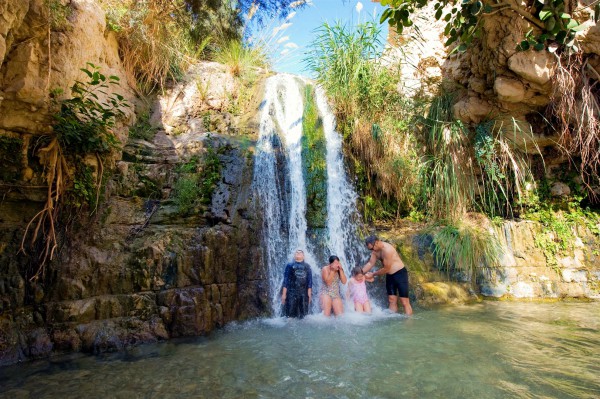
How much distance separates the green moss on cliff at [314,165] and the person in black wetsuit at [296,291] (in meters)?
1.30

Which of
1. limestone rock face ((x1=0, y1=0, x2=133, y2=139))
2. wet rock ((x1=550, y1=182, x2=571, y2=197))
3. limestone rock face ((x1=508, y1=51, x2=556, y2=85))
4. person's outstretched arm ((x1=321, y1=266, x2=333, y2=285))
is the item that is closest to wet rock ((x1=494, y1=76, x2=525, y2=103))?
limestone rock face ((x1=508, y1=51, x2=556, y2=85))

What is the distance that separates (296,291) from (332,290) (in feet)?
1.83

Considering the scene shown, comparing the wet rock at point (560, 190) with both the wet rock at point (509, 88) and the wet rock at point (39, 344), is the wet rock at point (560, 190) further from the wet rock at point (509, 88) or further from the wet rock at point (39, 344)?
the wet rock at point (39, 344)

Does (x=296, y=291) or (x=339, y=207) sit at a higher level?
(x=339, y=207)

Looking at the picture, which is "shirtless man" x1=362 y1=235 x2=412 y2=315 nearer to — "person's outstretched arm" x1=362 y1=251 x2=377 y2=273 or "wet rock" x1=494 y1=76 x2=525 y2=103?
"person's outstretched arm" x1=362 y1=251 x2=377 y2=273

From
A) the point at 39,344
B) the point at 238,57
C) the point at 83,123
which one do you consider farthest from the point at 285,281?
the point at 238,57

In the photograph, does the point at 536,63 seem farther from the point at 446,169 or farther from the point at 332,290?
the point at 332,290

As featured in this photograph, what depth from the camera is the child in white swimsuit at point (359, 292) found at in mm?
5258

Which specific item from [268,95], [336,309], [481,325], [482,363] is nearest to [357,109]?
[268,95]

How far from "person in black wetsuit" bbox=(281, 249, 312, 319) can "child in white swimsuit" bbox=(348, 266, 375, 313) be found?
70cm

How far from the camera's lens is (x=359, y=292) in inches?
209

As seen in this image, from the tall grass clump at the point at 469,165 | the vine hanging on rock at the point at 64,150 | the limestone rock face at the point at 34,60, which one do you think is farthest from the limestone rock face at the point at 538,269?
the limestone rock face at the point at 34,60

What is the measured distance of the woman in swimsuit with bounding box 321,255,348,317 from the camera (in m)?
5.15

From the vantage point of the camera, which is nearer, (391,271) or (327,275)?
(327,275)
